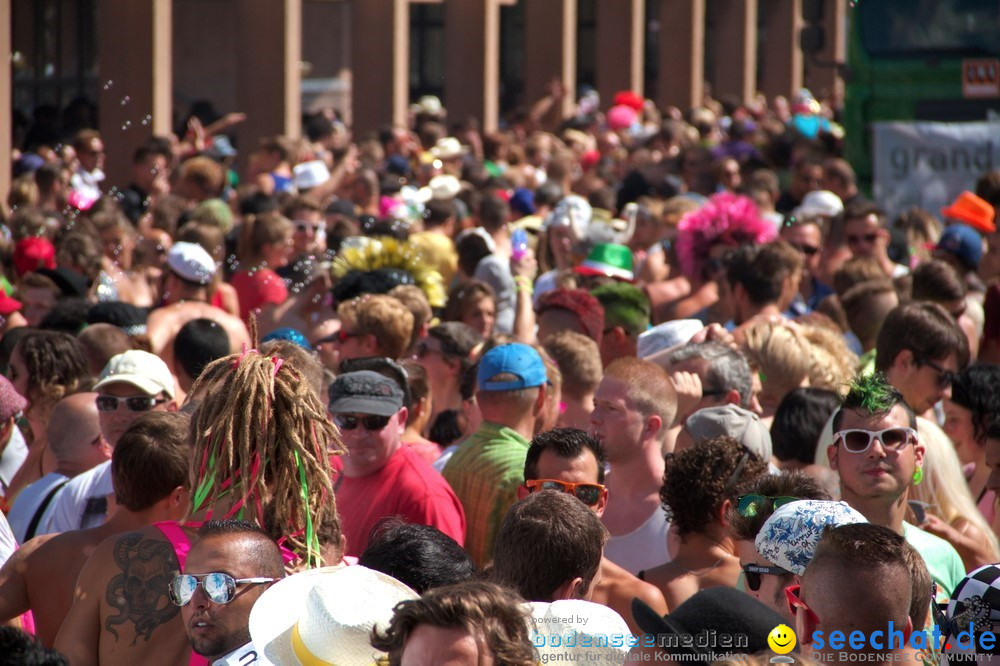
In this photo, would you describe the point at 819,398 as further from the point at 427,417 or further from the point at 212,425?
the point at 212,425

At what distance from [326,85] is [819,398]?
2765cm

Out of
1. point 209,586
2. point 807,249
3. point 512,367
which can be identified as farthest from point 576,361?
point 807,249

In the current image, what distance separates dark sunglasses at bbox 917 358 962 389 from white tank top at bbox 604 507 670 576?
1611 millimetres

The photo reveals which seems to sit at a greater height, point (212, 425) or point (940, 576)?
point (212, 425)

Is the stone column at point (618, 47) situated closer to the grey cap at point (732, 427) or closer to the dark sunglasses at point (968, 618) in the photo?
the grey cap at point (732, 427)

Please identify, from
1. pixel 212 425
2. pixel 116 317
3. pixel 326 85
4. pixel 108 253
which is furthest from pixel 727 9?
pixel 212 425

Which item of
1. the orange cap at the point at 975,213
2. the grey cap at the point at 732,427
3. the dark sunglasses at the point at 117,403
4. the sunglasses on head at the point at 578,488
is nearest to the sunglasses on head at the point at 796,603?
the sunglasses on head at the point at 578,488

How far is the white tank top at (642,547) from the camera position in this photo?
16.0 feet

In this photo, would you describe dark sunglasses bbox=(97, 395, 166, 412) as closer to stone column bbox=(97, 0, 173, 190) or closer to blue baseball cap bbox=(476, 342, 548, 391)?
blue baseball cap bbox=(476, 342, 548, 391)

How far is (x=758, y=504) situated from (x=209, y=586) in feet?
5.20

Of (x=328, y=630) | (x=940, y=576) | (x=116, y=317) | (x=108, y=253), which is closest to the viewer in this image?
(x=328, y=630)

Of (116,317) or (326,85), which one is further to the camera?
(326,85)

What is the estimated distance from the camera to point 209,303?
8.08 m

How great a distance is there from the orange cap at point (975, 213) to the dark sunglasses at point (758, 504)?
20.2ft
